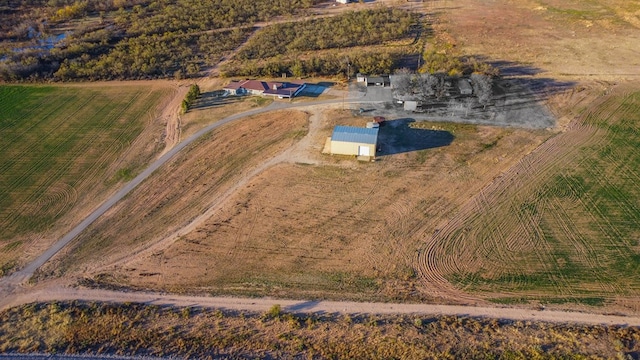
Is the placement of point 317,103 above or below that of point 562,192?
above

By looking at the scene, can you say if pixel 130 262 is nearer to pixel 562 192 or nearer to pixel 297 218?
pixel 297 218

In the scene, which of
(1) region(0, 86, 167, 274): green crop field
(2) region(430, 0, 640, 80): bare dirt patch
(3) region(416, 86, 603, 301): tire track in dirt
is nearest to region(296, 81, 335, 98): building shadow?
(1) region(0, 86, 167, 274): green crop field

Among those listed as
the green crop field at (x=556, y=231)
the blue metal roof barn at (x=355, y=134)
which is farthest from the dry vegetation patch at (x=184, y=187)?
the green crop field at (x=556, y=231)

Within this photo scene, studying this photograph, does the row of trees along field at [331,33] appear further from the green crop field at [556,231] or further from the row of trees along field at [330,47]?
the green crop field at [556,231]

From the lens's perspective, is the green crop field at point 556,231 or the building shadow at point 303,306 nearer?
the building shadow at point 303,306

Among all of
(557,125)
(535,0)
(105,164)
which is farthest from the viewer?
(535,0)

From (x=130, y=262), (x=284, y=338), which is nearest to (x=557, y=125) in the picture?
(x=284, y=338)

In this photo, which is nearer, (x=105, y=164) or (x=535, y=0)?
(x=105, y=164)
